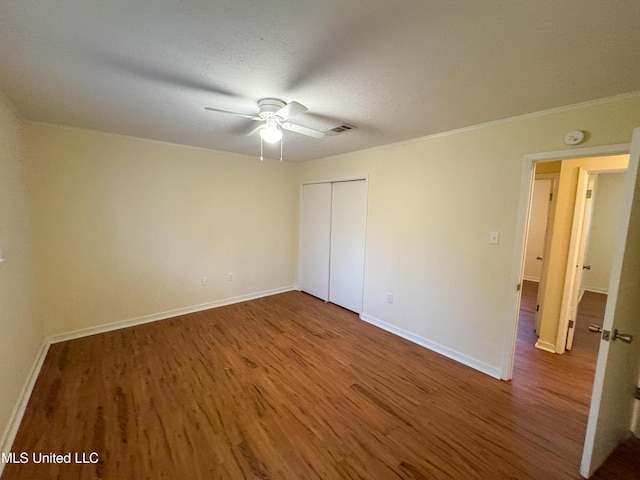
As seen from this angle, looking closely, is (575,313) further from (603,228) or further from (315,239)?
(603,228)

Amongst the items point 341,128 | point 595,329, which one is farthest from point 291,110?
point 595,329

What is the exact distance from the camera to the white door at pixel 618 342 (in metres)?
1.38

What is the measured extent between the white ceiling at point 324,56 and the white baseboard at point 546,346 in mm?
2578

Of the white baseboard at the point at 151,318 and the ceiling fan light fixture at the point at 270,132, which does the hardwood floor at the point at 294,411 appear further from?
the ceiling fan light fixture at the point at 270,132

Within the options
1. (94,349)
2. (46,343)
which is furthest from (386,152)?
(46,343)

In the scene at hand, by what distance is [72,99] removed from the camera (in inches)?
81.0

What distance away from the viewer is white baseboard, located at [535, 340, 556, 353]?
116 inches

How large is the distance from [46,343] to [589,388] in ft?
17.5

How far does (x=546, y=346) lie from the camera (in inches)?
118

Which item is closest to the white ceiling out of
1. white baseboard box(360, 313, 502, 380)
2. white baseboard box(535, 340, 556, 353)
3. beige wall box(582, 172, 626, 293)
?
white baseboard box(360, 313, 502, 380)

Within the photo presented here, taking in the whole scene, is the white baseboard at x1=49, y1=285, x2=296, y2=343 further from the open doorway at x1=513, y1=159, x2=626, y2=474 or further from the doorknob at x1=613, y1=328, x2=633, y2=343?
the doorknob at x1=613, y1=328, x2=633, y2=343

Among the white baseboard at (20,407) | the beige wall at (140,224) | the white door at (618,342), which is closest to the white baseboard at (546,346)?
the white door at (618,342)

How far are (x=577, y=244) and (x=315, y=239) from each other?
3.35m

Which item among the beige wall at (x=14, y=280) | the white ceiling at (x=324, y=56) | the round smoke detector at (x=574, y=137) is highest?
the white ceiling at (x=324, y=56)
